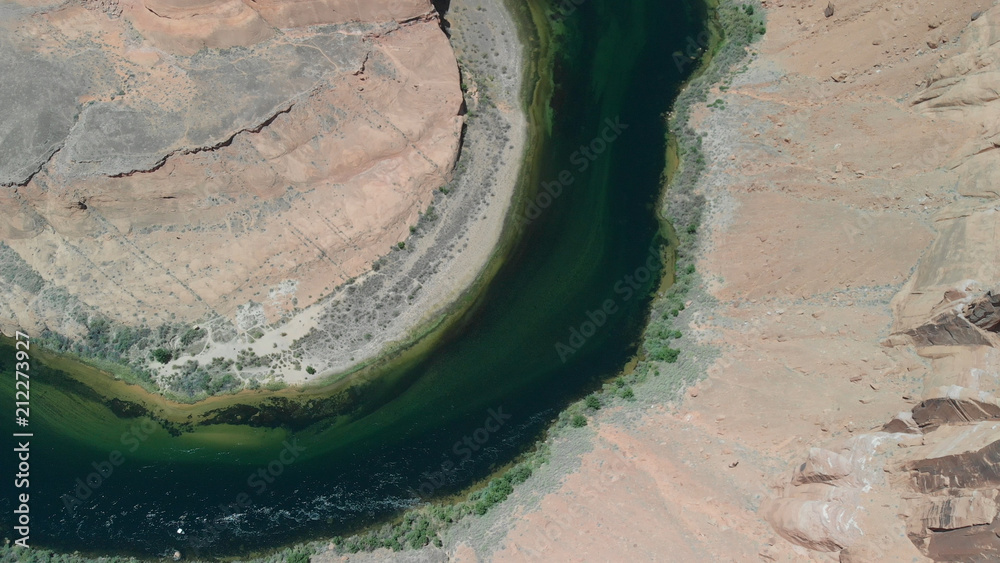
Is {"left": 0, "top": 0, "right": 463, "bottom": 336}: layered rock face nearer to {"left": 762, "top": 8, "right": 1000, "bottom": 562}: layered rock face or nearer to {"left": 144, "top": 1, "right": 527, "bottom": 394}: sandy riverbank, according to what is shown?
{"left": 144, "top": 1, "right": 527, "bottom": 394}: sandy riverbank

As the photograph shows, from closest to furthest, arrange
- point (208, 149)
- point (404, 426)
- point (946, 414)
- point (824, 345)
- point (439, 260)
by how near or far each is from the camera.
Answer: point (946, 414) → point (824, 345) → point (208, 149) → point (404, 426) → point (439, 260)

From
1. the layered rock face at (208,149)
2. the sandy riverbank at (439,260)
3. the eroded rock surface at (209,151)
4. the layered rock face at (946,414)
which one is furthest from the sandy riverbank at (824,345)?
the layered rock face at (208,149)

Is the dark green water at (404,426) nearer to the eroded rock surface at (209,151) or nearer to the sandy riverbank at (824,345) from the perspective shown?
the sandy riverbank at (824,345)

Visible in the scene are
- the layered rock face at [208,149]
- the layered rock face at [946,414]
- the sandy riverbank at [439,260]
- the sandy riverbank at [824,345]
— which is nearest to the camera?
the layered rock face at [946,414]

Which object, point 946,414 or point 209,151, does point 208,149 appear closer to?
point 209,151

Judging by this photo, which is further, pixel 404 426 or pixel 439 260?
pixel 439 260

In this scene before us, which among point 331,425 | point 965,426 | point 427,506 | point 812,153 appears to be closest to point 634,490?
point 427,506

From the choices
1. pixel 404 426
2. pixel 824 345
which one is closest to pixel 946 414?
pixel 824 345

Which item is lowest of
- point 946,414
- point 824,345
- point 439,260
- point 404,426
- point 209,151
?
point 404,426
